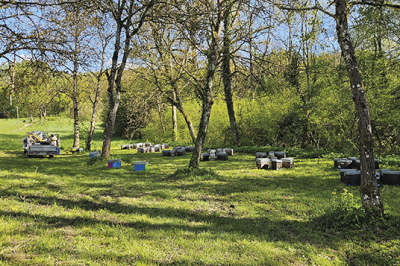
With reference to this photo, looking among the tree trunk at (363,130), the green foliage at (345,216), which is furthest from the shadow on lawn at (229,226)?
the tree trunk at (363,130)

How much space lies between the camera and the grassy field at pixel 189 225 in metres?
3.58

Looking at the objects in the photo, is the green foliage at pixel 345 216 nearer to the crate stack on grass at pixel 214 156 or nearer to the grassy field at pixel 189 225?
the grassy field at pixel 189 225

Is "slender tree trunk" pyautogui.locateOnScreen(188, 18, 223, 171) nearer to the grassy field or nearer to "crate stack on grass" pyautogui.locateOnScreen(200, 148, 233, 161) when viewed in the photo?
the grassy field

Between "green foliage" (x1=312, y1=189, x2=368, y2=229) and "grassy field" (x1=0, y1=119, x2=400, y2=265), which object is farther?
"green foliage" (x1=312, y1=189, x2=368, y2=229)

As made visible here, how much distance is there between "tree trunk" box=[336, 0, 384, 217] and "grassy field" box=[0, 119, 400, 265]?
0.28m

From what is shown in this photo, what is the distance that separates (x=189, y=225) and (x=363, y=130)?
12.2 feet

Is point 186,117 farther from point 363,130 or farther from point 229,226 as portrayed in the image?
point 363,130

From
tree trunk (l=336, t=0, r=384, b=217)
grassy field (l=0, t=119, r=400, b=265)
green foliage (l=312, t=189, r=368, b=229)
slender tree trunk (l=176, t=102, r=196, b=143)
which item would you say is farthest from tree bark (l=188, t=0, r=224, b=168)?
slender tree trunk (l=176, t=102, r=196, b=143)

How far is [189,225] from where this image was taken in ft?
15.5

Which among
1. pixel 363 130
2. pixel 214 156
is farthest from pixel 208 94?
pixel 363 130

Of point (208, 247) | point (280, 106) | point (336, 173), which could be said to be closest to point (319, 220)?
point (208, 247)

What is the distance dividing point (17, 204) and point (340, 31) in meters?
7.56

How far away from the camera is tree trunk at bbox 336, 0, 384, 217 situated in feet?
15.1

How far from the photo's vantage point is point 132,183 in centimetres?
837
